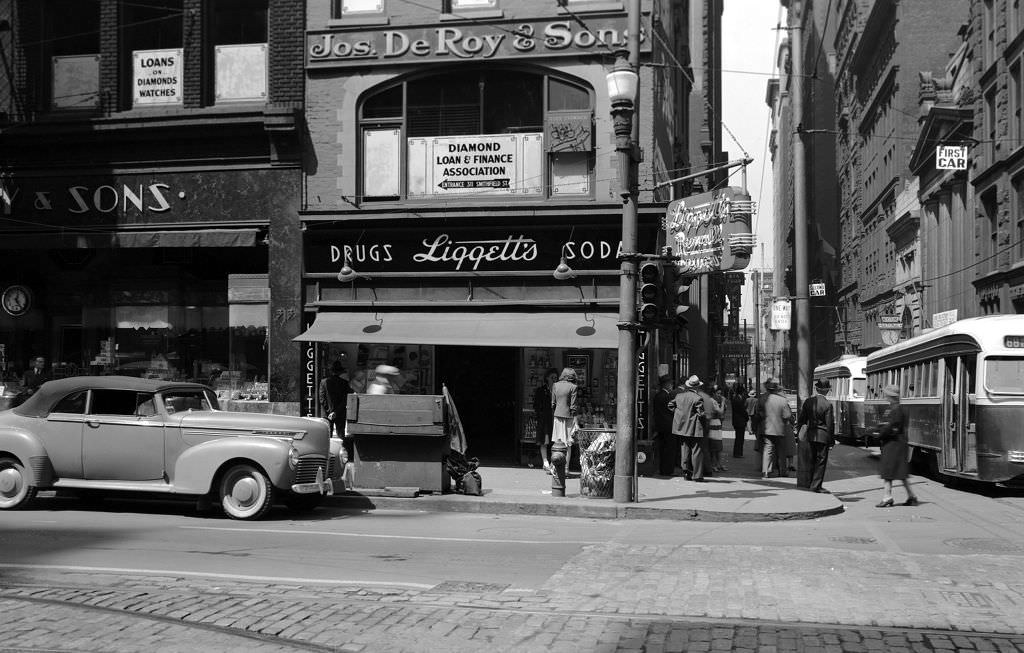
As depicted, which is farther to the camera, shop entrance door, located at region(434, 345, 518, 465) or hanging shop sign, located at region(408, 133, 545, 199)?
shop entrance door, located at region(434, 345, 518, 465)

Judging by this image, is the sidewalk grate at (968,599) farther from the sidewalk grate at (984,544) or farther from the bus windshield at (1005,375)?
the bus windshield at (1005,375)

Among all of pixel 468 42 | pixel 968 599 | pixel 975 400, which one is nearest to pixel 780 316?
pixel 975 400

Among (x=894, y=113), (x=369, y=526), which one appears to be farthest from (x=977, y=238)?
(x=369, y=526)

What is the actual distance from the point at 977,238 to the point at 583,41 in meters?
30.0

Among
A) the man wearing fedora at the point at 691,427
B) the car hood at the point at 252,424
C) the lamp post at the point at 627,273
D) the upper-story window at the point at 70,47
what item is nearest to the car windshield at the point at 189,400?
the car hood at the point at 252,424

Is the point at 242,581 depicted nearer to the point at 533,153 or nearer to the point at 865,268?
the point at 533,153

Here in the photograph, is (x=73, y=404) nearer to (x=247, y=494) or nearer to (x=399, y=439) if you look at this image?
(x=247, y=494)

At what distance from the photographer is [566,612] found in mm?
7262

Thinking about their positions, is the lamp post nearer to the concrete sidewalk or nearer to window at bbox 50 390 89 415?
the concrete sidewalk

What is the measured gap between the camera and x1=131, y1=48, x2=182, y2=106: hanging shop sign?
21.0 metres

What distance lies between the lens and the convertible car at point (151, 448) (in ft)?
41.2

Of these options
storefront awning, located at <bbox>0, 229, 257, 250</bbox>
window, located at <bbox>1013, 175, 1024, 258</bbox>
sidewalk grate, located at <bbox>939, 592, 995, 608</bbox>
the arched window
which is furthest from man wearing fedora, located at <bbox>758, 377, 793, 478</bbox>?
window, located at <bbox>1013, 175, 1024, 258</bbox>

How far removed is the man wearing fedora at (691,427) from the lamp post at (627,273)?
3228 millimetres

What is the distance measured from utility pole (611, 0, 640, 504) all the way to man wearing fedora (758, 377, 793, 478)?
542 cm
